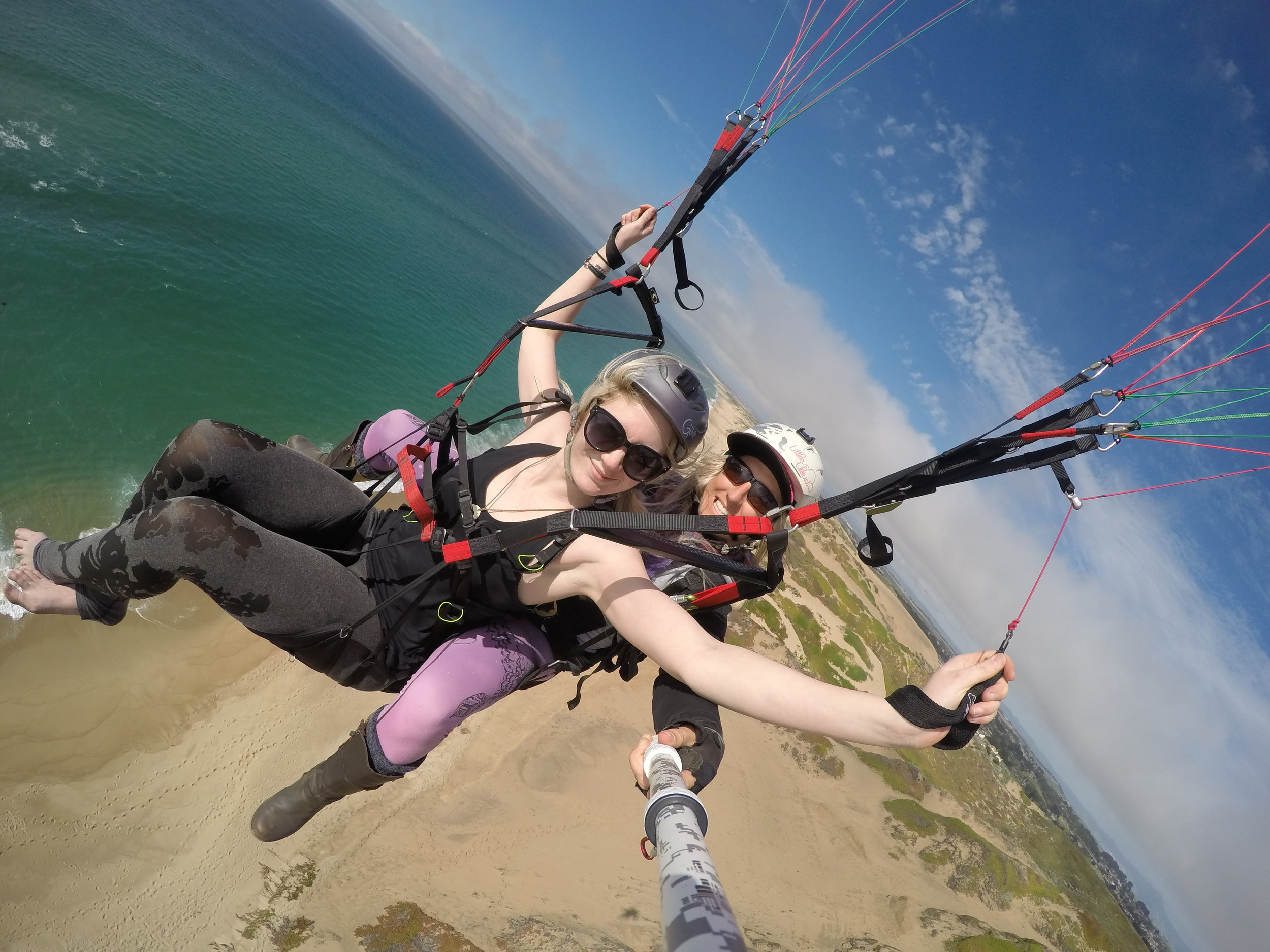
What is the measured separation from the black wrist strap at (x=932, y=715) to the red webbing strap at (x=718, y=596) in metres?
0.90

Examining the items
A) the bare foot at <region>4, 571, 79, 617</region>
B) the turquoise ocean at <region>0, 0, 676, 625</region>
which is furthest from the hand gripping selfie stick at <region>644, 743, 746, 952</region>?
the turquoise ocean at <region>0, 0, 676, 625</region>

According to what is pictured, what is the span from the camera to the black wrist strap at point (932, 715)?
1.58 meters

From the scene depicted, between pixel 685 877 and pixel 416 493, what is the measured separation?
177 centimetres

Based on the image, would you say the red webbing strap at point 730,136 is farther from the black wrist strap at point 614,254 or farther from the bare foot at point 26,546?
the bare foot at point 26,546

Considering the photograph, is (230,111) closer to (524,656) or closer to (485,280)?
(485,280)

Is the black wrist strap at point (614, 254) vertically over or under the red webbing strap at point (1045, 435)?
under

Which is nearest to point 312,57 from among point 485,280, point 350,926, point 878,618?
point 485,280

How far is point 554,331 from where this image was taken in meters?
3.35

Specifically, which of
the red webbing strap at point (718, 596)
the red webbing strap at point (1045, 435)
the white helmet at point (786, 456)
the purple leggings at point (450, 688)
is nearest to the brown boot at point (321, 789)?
the purple leggings at point (450, 688)

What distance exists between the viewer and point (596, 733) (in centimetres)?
1163

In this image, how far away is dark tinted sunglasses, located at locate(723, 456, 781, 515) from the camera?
290cm

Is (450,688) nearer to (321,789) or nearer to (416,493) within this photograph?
(416,493)

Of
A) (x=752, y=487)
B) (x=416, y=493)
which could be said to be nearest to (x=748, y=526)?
(x=752, y=487)

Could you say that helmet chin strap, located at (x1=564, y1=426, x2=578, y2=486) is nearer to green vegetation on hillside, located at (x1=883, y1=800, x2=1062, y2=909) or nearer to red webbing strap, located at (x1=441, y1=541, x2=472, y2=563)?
red webbing strap, located at (x1=441, y1=541, x2=472, y2=563)
